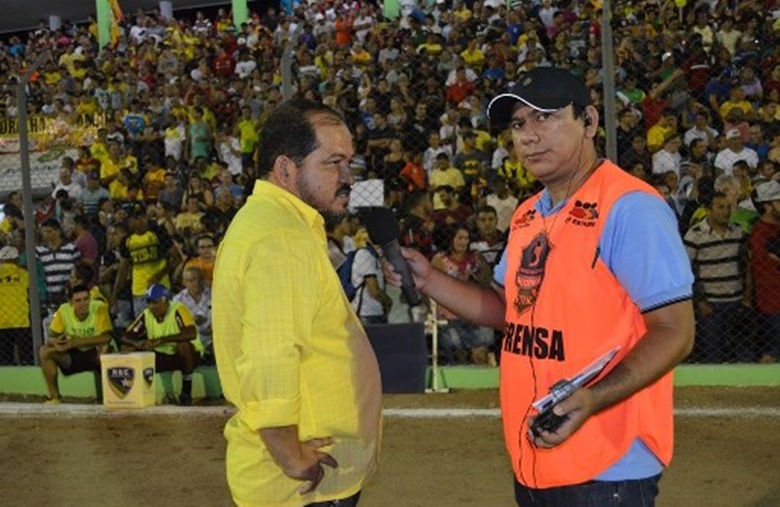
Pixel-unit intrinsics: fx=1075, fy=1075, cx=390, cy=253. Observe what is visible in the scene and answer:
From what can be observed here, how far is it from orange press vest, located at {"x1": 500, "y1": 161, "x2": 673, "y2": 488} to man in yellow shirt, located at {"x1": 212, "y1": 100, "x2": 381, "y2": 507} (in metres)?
0.44

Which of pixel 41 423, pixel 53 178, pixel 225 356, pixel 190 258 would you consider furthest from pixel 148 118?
pixel 225 356

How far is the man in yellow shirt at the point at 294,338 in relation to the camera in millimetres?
2562

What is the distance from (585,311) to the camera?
252cm

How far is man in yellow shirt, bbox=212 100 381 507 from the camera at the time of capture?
2.56 m

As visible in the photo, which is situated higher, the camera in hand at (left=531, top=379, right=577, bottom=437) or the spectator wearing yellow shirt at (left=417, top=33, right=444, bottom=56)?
the spectator wearing yellow shirt at (left=417, top=33, right=444, bottom=56)

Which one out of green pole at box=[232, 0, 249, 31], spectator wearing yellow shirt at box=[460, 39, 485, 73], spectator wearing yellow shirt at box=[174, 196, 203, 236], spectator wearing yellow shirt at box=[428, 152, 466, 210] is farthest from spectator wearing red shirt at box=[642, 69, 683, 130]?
green pole at box=[232, 0, 249, 31]

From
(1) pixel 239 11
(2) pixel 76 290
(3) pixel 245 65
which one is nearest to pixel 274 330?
(2) pixel 76 290

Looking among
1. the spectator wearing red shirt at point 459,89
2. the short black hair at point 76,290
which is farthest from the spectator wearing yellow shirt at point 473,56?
the short black hair at point 76,290

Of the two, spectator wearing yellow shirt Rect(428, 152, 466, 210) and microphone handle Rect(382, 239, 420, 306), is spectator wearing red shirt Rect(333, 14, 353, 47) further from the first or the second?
microphone handle Rect(382, 239, 420, 306)

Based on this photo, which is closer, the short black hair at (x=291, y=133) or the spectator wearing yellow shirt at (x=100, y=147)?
the short black hair at (x=291, y=133)

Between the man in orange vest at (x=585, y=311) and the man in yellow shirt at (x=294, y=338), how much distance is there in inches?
16.2

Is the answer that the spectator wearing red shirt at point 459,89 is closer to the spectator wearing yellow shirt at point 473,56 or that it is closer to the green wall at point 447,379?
the spectator wearing yellow shirt at point 473,56

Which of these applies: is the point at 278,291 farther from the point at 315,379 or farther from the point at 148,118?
the point at 148,118

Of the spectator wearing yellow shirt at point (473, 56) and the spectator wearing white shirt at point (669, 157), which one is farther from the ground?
the spectator wearing yellow shirt at point (473, 56)
